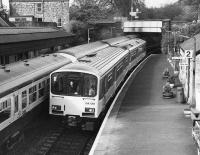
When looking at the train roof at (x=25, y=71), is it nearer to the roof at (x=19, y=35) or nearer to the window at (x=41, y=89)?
the window at (x=41, y=89)

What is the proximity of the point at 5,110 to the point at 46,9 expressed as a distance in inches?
1664

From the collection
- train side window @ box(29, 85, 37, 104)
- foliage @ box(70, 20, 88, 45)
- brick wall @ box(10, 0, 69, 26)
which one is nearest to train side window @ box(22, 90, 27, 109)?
train side window @ box(29, 85, 37, 104)

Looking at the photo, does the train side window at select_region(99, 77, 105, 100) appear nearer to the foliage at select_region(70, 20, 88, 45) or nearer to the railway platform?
the railway platform

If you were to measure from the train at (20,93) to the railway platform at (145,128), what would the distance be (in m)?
2.86

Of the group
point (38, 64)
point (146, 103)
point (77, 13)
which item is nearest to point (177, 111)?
point (146, 103)

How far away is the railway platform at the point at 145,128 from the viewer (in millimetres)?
13109

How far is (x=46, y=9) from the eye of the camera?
53.7 m

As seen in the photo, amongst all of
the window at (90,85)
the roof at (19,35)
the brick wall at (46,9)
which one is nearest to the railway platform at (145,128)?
the window at (90,85)

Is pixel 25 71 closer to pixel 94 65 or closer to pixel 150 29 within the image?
pixel 94 65

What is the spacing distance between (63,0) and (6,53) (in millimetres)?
31946

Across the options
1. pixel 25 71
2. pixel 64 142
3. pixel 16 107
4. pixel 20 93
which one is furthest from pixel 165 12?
pixel 16 107

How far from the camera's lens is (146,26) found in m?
53.5

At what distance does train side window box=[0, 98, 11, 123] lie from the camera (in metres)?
12.7

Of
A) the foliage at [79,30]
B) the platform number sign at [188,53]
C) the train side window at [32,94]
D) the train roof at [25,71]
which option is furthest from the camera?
the foliage at [79,30]
